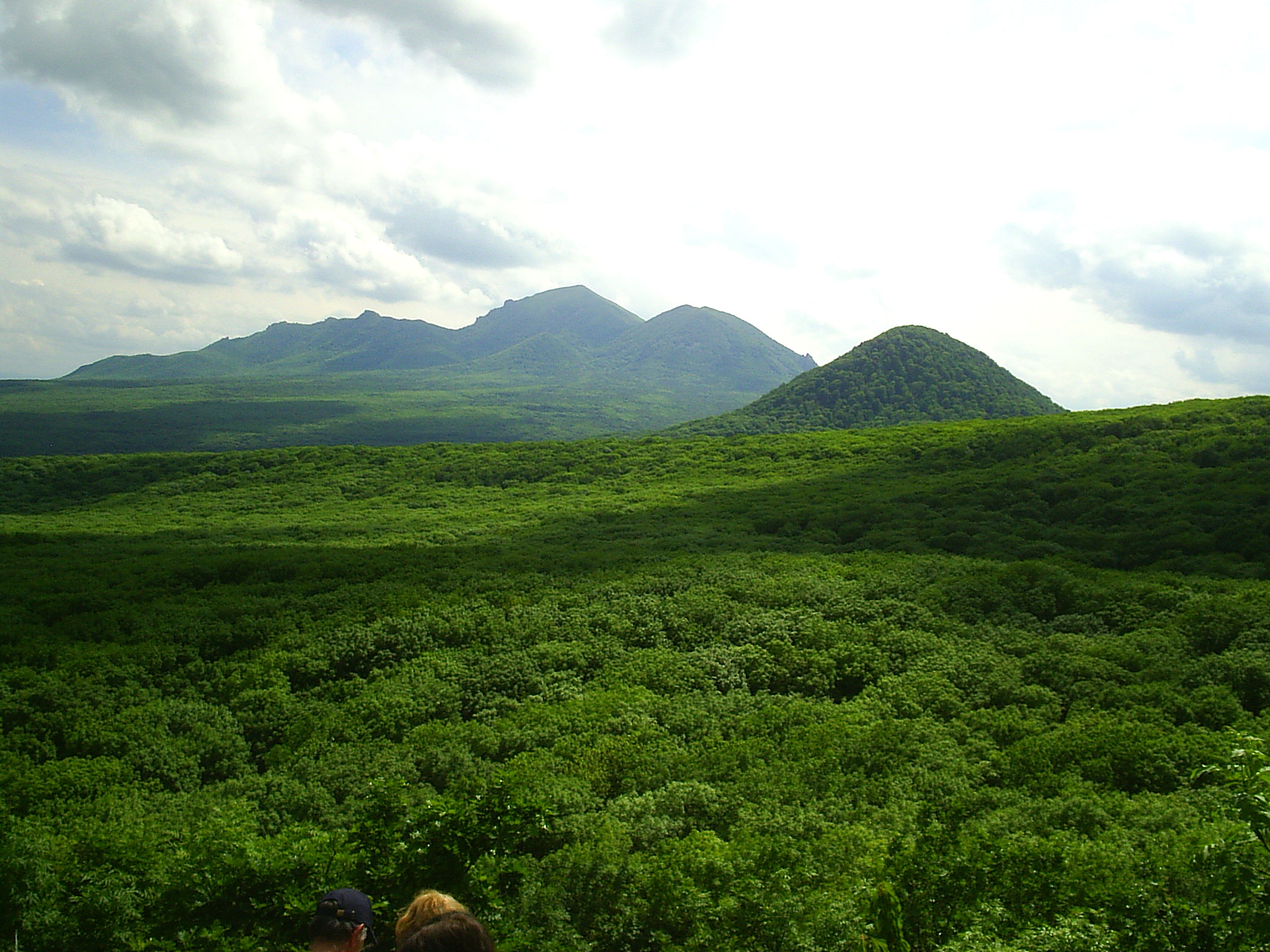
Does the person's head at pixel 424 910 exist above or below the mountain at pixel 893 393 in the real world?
below

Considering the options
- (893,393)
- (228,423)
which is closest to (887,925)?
(893,393)

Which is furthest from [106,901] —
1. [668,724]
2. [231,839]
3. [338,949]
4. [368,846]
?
[668,724]

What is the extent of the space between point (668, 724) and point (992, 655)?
7.81 m

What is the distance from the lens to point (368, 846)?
8352mm

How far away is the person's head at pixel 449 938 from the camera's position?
402 centimetres

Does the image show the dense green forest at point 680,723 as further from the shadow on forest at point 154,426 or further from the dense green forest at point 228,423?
the dense green forest at point 228,423

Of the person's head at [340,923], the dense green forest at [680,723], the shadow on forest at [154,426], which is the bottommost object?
the dense green forest at [680,723]

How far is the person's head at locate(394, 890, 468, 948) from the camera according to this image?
168 inches

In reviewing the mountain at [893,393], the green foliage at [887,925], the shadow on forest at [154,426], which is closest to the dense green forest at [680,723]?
the green foliage at [887,925]

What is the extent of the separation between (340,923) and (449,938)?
2.03 m

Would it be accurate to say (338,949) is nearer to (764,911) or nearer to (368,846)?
(368,846)

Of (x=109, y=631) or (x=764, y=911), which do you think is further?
(x=109, y=631)

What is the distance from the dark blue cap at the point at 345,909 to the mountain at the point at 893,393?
84147 mm

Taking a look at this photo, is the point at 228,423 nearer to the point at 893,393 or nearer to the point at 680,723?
the point at 893,393
